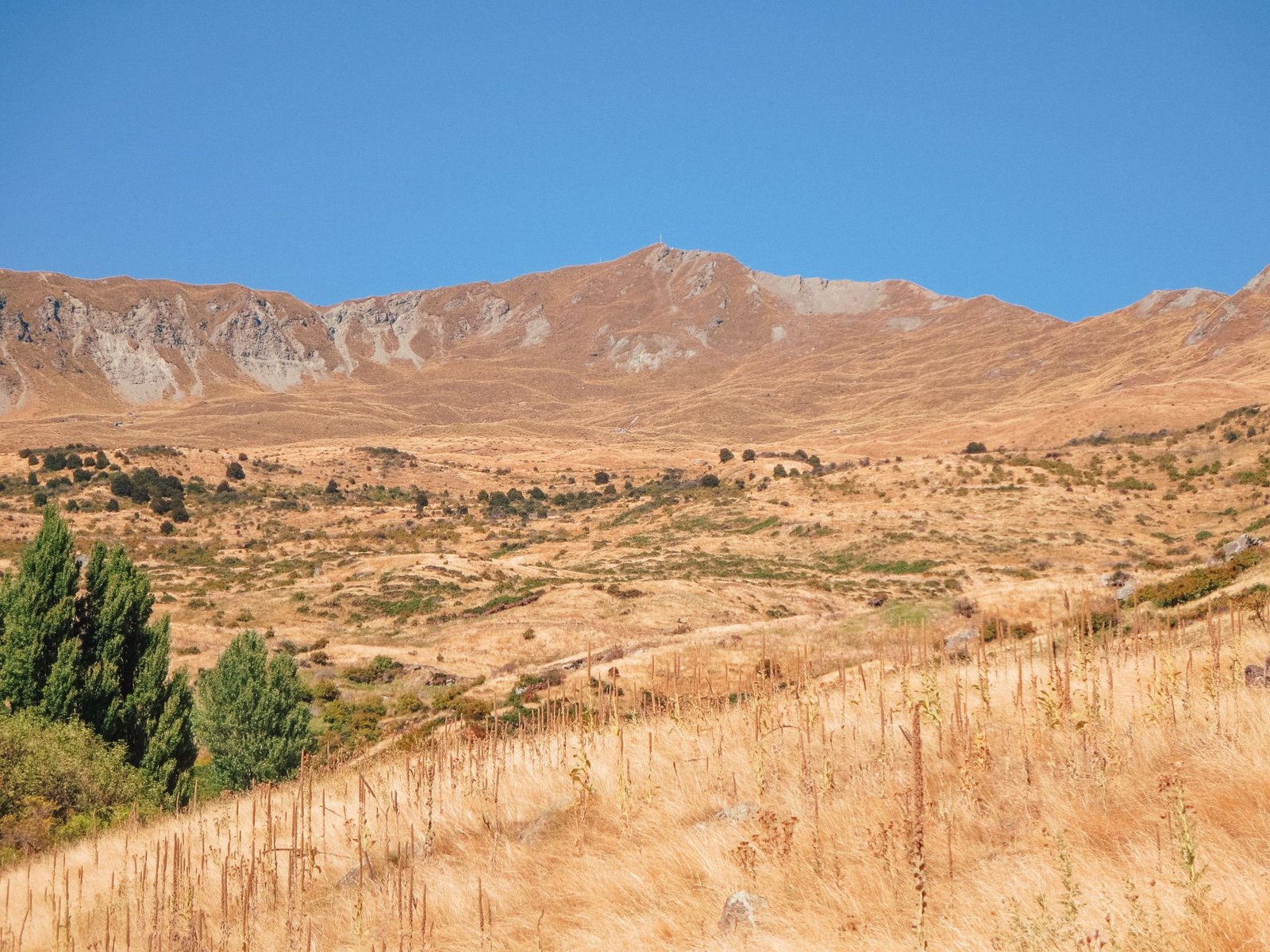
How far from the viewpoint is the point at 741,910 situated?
453 cm

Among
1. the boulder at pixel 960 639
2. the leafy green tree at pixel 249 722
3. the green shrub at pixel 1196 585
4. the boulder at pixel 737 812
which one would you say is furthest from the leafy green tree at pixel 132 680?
the green shrub at pixel 1196 585

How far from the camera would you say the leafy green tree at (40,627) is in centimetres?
1883

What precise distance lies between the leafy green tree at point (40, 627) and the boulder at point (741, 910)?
18.4 meters

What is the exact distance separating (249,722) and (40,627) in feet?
15.0

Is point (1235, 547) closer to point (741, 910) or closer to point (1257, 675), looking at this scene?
point (1257, 675)

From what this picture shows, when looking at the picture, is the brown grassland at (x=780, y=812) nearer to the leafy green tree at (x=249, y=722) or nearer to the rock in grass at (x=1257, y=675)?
the rock in grass at (x=1257, y=675)

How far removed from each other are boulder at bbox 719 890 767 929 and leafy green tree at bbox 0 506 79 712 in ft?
60.3

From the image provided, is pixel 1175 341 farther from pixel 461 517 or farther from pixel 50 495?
pixel 50 495

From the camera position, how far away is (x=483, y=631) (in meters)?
34.7

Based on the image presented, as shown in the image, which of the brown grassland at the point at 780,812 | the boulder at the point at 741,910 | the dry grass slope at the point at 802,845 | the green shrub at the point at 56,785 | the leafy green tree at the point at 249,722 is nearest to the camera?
the dry grass slope at the point at 802,845

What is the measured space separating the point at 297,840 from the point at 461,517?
6443cm

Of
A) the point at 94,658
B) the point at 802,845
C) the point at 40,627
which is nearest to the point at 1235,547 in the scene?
the point at 802,845

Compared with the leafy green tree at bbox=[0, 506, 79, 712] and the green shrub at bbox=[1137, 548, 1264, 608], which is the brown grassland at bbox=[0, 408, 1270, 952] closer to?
the green shrub at bbox=[1137, 548, 1264, 608]

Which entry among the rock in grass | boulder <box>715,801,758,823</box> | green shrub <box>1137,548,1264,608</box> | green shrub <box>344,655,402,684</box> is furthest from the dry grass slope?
green shrub <box>344,655,402,684</box>
